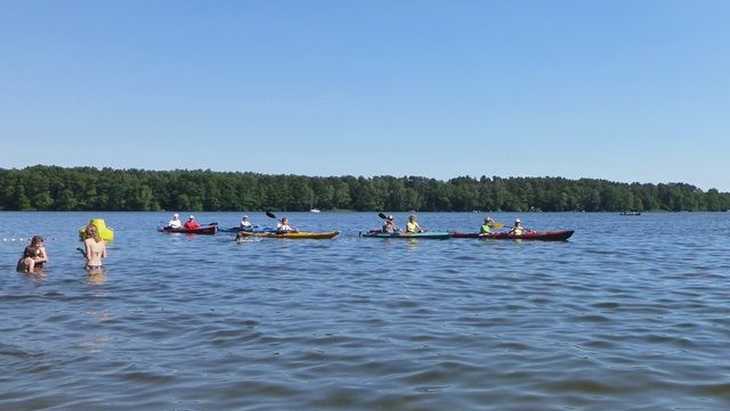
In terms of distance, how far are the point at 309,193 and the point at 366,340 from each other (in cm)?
14060

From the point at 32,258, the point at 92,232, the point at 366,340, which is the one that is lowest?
the point at 366,340

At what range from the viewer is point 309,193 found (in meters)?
151

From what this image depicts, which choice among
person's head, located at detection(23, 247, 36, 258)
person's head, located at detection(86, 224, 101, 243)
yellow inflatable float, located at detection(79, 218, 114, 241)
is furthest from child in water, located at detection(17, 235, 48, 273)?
person's head, located at detection(86, 224, 101, 243)

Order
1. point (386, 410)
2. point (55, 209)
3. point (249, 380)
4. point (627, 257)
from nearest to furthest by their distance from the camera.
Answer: point (386, 410) < point (249, 380) < point (627, 257) < point (55, 209)

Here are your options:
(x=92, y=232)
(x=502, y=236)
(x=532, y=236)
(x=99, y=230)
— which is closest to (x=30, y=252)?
(x=92, y=232)

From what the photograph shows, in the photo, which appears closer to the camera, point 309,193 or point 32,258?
point 32,258

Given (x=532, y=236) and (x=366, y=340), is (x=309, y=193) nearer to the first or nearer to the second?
(x=532, y=236)

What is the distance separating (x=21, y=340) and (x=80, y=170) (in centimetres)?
14363

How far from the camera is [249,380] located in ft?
28.0

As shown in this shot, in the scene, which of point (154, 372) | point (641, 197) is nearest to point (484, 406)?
point (154, 372)

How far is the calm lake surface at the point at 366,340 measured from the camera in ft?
26.0

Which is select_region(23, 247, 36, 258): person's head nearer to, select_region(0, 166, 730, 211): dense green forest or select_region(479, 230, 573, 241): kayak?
select_region(479, 230, 573, 241): kayak

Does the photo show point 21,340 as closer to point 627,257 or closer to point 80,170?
point 627,257

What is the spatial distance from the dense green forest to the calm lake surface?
11611 centimetres
